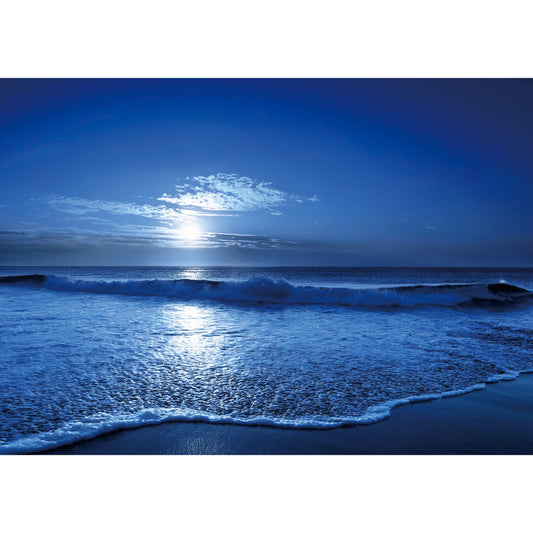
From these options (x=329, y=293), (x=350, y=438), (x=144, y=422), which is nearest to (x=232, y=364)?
(x=144, y=422)

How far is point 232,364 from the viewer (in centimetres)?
516

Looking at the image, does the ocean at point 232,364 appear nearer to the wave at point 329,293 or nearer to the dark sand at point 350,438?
the dark sand at point 350,438

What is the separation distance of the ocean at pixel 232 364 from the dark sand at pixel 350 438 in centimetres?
14

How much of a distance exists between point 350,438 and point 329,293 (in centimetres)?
1182

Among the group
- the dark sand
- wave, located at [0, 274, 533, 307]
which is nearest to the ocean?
the dark sand

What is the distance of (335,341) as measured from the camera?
22.5 feet

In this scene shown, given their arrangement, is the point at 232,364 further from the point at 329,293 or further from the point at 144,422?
the point at 329,293

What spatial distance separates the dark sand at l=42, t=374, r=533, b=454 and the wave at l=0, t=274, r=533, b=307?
9877 mm

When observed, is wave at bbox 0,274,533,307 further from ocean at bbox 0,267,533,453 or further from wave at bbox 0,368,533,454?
wave at bbox 0,368,533,454

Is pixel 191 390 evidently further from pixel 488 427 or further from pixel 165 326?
pixel 165 326

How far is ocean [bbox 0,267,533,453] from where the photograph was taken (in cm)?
343

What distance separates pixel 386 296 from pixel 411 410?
10537mm

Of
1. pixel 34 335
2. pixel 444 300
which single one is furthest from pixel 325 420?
pixel 444 300

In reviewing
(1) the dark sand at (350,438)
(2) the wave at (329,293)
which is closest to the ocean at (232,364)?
(1) the dark sand at (350,438)
